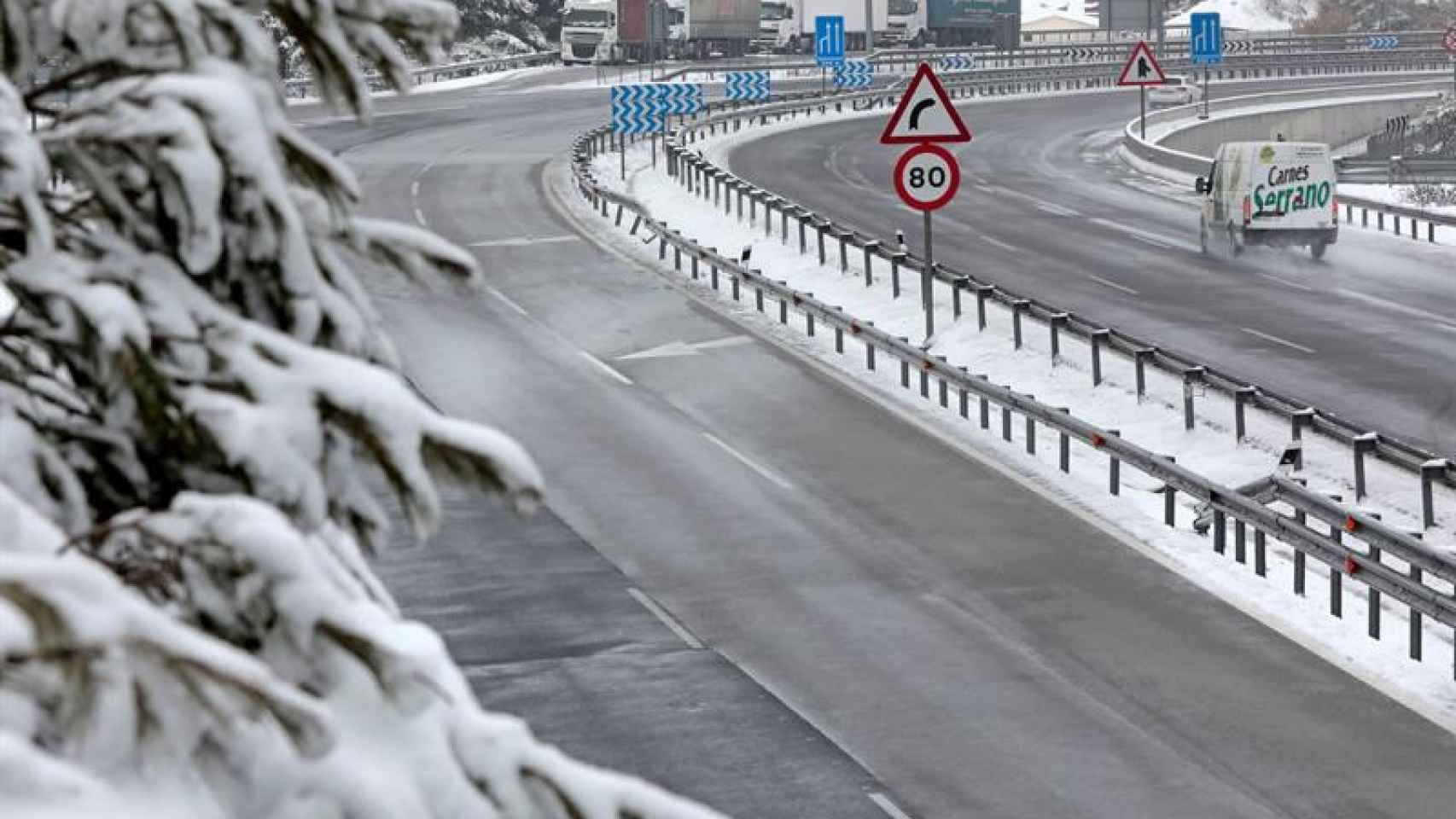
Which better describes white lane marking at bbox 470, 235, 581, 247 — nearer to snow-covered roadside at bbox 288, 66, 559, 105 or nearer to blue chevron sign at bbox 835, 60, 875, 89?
snow-covered roadside at bbox 288, 66, 559, 105

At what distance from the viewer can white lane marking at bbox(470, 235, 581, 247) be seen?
4103cm

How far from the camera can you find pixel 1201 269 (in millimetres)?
39500

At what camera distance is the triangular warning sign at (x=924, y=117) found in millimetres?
25812

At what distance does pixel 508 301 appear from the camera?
34.5 m

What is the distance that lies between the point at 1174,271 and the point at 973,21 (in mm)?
69385

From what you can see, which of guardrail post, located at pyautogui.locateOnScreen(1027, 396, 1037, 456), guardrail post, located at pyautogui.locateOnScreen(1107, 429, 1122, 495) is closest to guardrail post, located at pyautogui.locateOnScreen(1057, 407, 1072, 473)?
guardrail post, located at pyautogui.locateOnScreen(1027, 396, 1037, 456)

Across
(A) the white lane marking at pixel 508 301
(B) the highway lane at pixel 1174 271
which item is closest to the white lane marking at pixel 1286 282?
(B) the highway lane at pixel 1174 271

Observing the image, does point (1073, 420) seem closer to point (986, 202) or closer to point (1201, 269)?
point (1201, 269)

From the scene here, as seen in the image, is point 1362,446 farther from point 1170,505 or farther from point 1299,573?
point 1299,573

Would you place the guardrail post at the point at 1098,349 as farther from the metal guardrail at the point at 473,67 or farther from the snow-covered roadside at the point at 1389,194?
the metal guardrail at the point at 473,67

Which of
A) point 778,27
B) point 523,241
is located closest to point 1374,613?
point 523,241

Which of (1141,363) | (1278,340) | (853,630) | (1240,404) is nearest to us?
(853,630)

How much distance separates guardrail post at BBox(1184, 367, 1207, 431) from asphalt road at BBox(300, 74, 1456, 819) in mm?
2864

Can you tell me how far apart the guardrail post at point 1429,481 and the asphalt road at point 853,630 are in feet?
7.62
